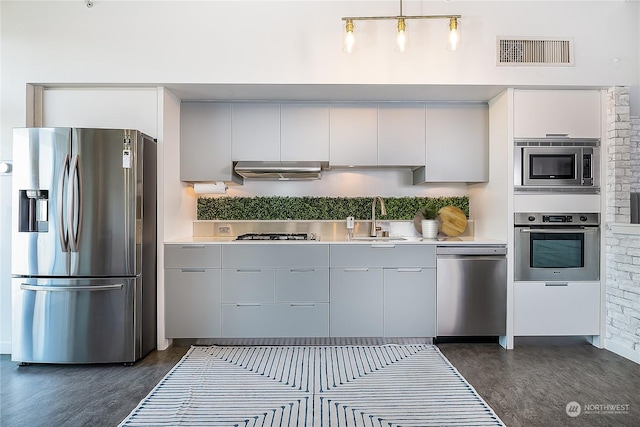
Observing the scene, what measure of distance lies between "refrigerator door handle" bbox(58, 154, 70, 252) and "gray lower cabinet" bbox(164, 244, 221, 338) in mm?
723

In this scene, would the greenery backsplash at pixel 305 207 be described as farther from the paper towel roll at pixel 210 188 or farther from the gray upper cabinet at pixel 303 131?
the gray upper cabinet at pixel 303 131

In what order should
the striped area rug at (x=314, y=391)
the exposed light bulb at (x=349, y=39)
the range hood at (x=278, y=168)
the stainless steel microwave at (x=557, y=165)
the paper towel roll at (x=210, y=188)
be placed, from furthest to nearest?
the paper towel roll at (x=210, y=188) → the range hood at (x=278, y=168) → the stainless steel microwave at (x=557, y=165) → the exposed light bulb at (x=349, y=39) → the striped area rug at (x=314, y=391)

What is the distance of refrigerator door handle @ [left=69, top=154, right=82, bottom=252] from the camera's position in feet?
9.09

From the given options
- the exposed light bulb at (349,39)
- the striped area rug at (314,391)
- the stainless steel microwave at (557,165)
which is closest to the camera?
the striped area rug at (314,391)

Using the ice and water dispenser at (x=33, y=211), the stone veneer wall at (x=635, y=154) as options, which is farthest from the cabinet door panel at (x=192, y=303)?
the stone veneer wall at (x=635, y=154)

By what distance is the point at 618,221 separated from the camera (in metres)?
3.11

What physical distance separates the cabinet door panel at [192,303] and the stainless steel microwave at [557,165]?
279cm

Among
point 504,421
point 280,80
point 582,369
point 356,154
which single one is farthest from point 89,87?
point 582,369

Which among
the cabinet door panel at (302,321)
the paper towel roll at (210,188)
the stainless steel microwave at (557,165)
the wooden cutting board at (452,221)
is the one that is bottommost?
the cabinet door panel at (302,321)

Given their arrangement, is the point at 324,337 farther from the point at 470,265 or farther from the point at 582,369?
the point at 582,369

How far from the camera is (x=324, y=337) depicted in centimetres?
321

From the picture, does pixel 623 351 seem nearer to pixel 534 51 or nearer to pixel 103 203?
pixel 534 51

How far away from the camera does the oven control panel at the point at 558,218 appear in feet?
10.4

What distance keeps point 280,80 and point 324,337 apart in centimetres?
222
